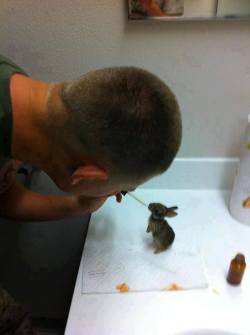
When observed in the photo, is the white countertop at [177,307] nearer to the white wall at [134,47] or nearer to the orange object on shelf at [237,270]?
the orange object on shelf at [237,270]

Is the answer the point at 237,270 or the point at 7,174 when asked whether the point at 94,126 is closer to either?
the point at 7,174

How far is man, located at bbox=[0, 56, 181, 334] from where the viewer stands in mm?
425

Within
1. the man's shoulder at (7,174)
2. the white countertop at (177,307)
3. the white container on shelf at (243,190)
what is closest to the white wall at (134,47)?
the white container on shelf at (243,190)

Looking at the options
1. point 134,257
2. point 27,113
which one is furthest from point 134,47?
point 134,257

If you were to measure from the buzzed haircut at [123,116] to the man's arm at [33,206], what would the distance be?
0.82 ft

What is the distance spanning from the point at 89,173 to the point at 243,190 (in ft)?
1.28

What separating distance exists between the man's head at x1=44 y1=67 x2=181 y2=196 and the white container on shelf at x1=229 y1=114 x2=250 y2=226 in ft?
0.93

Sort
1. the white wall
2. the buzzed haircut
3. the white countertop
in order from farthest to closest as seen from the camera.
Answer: the white wall
the white countertop
the buzzed haircut

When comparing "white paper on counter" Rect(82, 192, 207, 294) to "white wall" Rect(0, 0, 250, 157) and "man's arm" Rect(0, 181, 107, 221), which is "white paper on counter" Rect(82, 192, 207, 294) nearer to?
"man's arm" Rect(0, 181, 107, 221)

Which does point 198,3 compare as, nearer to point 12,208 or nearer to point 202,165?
point 202,165

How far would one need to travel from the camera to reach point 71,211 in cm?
68

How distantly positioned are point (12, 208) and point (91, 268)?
201 millimetres

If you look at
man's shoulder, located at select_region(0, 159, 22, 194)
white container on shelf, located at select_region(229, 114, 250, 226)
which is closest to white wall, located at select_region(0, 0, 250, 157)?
white container on shelf, located at select_region(229, 114, 250, 226)

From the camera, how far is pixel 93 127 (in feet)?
1.40
